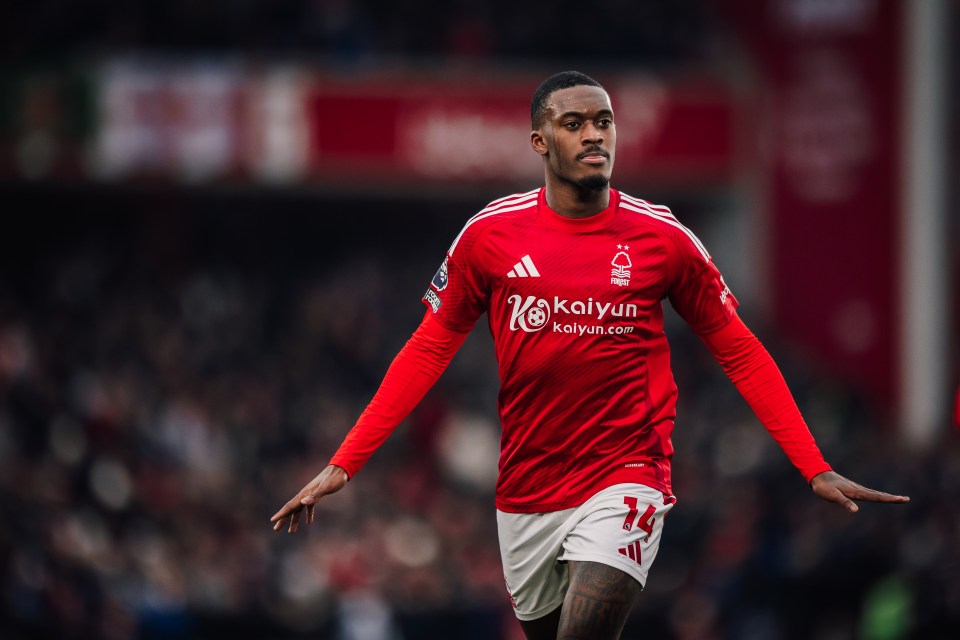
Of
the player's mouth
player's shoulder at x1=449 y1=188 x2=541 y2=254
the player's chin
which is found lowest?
player's shoulder at x1=449 y1=188 x2=541 y2=254

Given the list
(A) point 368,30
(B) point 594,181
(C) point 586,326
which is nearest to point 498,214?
(B) point 594,181

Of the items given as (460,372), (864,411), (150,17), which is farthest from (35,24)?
(864,411)

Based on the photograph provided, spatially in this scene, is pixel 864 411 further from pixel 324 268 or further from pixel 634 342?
pixel 634 342

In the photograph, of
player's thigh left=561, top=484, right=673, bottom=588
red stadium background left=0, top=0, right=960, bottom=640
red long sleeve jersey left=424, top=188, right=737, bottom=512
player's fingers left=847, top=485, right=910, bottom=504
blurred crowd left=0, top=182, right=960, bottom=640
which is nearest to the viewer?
player's fingers left=847, top=485, right=910, bottom=504

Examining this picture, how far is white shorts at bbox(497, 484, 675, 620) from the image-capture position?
18.1 ft

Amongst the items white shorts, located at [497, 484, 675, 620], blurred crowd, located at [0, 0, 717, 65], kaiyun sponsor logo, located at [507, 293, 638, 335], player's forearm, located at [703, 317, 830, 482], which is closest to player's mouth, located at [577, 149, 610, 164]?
kaiyun sponsor logo, located at [507, 293, 638, 335]

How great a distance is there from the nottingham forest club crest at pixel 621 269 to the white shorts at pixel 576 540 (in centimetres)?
71

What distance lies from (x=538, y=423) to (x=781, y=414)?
0.86m

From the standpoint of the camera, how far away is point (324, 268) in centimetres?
2181

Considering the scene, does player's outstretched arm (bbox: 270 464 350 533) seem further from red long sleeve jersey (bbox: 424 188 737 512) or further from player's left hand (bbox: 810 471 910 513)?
player's left hand (bbox: 810 471 910 513)

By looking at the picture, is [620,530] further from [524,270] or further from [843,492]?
[524,270]

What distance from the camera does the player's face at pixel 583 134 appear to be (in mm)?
5566

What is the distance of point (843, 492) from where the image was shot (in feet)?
17.8

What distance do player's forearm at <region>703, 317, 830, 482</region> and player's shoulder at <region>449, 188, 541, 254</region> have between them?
0.80 m
